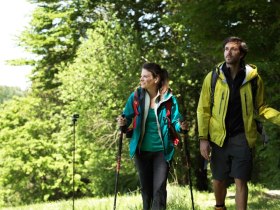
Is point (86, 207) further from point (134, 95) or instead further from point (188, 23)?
point (188, 23)

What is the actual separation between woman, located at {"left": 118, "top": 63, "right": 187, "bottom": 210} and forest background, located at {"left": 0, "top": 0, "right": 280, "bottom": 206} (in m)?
4.27

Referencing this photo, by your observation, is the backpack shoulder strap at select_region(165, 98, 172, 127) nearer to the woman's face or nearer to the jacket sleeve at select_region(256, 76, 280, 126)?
the woman's face

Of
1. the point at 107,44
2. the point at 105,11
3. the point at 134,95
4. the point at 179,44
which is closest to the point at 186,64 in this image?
the point at 179,44

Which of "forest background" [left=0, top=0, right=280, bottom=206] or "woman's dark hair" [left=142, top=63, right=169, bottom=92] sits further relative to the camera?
"forest background" [left=0, top=0, right=280, bottom=206]

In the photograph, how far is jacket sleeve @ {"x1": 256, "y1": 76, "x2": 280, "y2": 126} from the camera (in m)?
4.46

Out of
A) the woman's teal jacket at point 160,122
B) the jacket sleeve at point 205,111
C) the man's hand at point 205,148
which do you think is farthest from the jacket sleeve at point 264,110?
the woman's teal jacket at point 160,122

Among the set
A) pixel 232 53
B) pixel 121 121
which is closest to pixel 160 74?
pixel 121 121

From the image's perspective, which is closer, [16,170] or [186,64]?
[186,64]

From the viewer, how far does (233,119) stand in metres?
4.51

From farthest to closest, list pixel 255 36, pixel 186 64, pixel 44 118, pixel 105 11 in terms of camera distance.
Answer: pixel 44 118 → pixel 105 11 → pixel 186 64 → pixel 255 36

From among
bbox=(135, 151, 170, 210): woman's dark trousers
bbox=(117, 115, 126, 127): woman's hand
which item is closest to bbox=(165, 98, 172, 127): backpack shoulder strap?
bbox=(135, 151, 170, 210): woman's dark trousers

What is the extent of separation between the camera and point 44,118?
32.4m

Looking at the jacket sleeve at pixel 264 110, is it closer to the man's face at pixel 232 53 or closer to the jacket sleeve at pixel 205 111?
the man's face at pixel 232 53

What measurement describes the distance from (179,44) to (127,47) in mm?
2565
